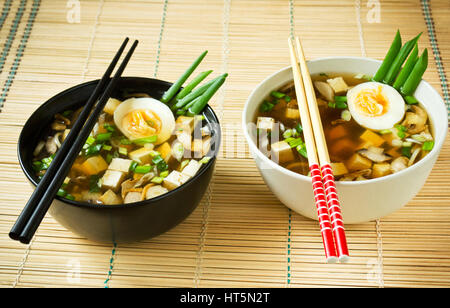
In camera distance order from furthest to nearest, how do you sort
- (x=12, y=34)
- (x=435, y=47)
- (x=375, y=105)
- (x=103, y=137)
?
(x=12, y=34) < (x=435, y=47) < (x=375, y=105) < (x=103, y=137)

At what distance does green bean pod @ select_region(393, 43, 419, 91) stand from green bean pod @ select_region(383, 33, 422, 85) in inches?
1.0

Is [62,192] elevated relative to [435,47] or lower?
lower

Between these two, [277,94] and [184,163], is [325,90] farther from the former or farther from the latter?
[184,163]

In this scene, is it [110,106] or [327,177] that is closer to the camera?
[327,177]

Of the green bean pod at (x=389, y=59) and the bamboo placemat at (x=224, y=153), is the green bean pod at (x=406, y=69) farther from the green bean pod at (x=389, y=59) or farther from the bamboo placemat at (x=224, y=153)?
the bamboo placemat at (x=224, y=153)

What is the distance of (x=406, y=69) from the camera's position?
1879mm

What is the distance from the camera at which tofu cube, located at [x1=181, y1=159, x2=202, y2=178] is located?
5.43ft

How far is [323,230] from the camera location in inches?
52.4

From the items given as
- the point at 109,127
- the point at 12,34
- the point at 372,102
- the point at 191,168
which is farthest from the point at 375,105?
the point at 12,34

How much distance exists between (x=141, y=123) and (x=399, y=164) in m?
0.89

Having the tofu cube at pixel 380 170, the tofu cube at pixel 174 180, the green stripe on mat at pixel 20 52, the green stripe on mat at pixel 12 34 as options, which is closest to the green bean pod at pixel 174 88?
the tofu cube at pixel 174 180

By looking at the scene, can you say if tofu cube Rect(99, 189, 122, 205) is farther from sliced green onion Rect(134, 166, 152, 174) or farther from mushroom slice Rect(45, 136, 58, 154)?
mushroom slice Rect(45, 136, 58, 154)

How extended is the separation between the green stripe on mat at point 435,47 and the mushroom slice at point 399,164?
63cm

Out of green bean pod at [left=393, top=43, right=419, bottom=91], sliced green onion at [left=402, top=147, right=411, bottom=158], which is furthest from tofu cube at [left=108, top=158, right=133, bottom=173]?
green bean pod at [left=393, top=43, right=419, bottom=91]
